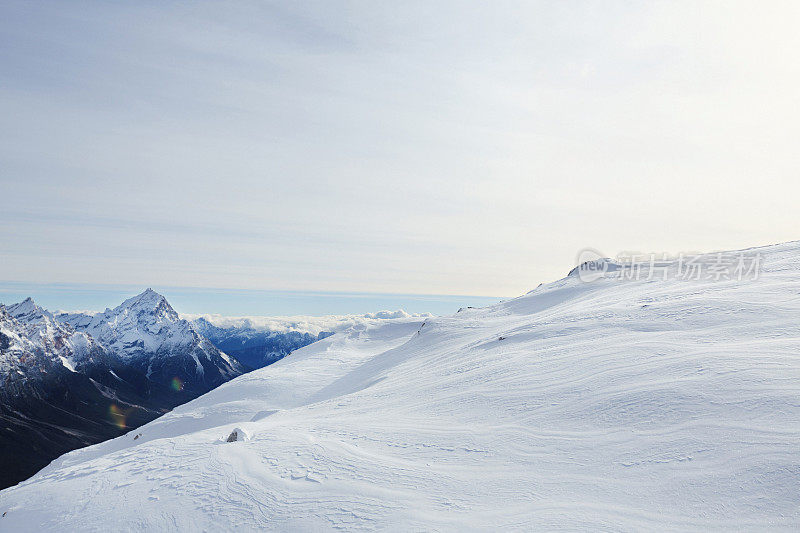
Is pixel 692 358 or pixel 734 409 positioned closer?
pixel 734 409

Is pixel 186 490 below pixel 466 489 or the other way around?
below

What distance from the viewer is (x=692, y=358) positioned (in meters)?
14.2

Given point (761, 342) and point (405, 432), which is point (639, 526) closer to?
point (405, 432)

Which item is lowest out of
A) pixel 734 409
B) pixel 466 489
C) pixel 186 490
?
pixel 186 490

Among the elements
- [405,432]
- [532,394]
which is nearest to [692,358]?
[532,394]

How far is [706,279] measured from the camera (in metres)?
32.6

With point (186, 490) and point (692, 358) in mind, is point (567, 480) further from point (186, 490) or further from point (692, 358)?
point (186, 490)

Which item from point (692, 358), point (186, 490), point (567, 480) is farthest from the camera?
point (692, 358)

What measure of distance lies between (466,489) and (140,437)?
37.0 meters

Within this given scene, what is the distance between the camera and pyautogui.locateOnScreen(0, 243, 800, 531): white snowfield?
8.48m

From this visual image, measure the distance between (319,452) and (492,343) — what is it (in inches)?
684

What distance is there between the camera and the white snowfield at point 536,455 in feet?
27.8

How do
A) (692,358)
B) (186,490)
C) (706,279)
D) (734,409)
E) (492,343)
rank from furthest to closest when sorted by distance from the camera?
(706,279) → (492,343) → (692,358) → (186,490) → (734,409)

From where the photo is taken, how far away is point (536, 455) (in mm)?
10977
